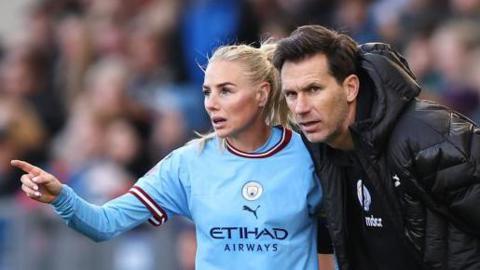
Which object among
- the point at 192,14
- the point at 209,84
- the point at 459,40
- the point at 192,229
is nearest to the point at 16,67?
the point at 192,14

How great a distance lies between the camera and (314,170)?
19.0ft

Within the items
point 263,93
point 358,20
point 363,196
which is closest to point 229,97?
point 263,93

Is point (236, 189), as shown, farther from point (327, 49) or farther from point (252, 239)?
point (327, 49)

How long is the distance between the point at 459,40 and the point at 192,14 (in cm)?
298

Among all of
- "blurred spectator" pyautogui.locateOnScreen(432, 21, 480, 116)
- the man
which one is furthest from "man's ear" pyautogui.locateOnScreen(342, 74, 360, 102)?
"blurred spectator" pyautogui.locateOnScreen(432, 21, 480, 116)

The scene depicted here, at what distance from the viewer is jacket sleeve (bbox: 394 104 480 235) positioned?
520 cm

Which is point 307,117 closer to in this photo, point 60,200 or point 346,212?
point 346,212

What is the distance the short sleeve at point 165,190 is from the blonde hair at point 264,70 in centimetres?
18

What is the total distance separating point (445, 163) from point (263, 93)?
100 cm

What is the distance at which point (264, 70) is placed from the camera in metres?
5.90

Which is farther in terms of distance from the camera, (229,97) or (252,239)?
(229,97)

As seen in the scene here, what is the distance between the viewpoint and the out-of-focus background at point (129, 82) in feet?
30.6

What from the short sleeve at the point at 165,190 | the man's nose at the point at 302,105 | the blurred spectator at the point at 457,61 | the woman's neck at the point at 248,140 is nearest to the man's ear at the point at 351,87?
the man's nose at the point at 302,105

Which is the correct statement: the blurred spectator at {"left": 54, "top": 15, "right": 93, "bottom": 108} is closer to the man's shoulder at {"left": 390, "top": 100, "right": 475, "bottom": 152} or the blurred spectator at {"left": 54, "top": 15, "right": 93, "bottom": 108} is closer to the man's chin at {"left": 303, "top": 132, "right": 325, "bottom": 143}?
the man's chin at {"left": 303, "top": 132, "right": 325, "bottom": 143}
